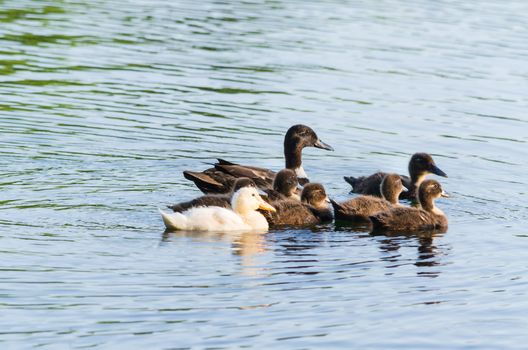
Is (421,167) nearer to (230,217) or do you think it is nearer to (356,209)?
(356,209)

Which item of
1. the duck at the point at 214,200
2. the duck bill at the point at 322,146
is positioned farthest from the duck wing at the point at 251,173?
the duck bill at the point at 322,146

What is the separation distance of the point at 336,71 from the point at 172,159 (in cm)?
707

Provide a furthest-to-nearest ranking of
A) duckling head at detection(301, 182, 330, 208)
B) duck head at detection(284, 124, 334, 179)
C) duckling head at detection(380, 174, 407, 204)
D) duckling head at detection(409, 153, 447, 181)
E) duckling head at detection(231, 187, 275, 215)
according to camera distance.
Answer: duck head at detection(284, 124, 334, 179)
duckling head at detection(409, 153, 447, 181)
duckling head at detection(380, 174, 407, 204)
duckling head at detection(301, 182, 330, 208)
duckling head at detection(231, 187, 275, 215)

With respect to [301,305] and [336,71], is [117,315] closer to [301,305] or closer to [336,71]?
[301,305]

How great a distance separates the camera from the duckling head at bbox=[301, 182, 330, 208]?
13.9m

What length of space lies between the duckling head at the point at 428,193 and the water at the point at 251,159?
0.40 metres

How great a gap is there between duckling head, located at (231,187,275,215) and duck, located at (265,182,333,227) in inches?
6.8

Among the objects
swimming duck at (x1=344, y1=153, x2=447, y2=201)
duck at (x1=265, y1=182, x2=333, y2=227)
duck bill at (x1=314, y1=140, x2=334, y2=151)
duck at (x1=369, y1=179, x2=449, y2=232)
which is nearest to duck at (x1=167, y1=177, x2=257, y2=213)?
duck at (x1=265, y1=182, x2=333, y2=227)

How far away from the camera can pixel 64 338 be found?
9023 mm

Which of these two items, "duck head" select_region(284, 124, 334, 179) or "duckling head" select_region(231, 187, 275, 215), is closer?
"duckling head" select_region(231, 187, 275, 215)

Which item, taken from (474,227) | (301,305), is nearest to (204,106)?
(474,227)

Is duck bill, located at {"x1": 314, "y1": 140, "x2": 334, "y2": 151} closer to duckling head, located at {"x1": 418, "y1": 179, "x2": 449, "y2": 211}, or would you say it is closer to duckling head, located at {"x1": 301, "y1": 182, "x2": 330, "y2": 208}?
duckling head, located at {"x1": 301, "y1": 182, "x2": 330, "y2": 208}

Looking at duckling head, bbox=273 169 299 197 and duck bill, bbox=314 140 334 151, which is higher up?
duck bill, bbox=314 140 334 151

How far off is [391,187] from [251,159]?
98.3 inches
